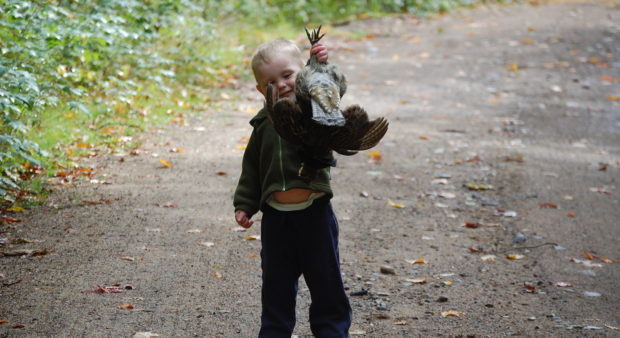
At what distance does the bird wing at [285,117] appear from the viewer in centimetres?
287

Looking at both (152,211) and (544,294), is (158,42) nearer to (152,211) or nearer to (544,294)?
(152,211)

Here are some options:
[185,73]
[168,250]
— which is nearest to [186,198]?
[168,250]

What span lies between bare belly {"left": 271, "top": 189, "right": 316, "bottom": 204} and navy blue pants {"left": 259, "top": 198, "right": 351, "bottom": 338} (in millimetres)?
51

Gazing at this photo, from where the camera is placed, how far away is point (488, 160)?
26.6ft

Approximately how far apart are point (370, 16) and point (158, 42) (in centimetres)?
741

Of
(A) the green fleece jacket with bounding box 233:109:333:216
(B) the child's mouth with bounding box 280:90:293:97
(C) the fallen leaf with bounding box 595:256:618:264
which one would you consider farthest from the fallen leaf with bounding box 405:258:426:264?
(B) the child's mouth with bounding box 280:90:293:97

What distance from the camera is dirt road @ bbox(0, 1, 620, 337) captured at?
4.25 metres

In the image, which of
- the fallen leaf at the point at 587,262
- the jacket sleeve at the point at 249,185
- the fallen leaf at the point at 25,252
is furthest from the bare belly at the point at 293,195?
the fallen leaf at the point at 587,262

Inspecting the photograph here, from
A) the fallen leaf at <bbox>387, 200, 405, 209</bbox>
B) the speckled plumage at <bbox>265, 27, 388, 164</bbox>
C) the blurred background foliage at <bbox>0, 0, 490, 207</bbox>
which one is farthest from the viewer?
the fallen leaf at <bbox>387, 200, 405, 209</bbox>

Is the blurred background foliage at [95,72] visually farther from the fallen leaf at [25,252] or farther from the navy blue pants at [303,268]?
the navy blue pants at [303,268]

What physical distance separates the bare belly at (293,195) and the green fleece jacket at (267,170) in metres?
0.05

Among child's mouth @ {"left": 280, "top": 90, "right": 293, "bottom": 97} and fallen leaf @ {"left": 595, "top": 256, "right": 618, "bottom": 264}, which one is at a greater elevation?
child's mouth @ {"left": 280, "top": 90, "right": 293, "bottom": 97}

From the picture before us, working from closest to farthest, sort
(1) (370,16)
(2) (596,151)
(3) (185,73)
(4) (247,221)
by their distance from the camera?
(4) (247,221)
(2) (596,151)
(3) (185,73)
(1) (370,16)

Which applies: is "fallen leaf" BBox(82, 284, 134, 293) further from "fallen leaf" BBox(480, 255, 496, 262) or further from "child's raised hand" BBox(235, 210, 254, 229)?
"fallen leaf" BBox(480, 255, 496, 262)
